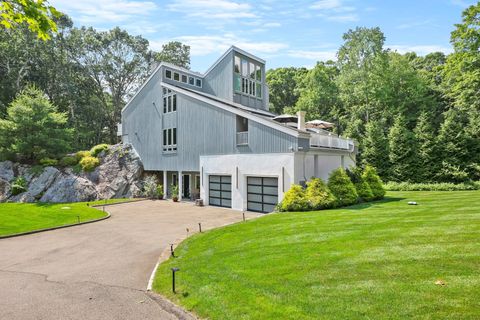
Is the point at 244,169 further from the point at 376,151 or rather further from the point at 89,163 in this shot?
the point at 376,151

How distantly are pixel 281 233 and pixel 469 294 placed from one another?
22.8 feet

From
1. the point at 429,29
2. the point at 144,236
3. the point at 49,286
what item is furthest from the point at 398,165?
the point at 49,286

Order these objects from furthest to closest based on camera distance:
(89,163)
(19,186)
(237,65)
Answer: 1. (89,163)
2. (237,65)
3. (19,186)

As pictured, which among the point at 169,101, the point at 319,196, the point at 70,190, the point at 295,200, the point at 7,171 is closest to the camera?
the point at 295,200

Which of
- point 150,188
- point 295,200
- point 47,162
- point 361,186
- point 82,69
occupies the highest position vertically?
point 82,69

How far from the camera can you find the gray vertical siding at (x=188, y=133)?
21.1m

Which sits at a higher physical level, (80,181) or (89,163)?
Answer: (89,163)

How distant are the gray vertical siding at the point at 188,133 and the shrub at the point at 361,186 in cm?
574

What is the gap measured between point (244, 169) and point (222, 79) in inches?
528

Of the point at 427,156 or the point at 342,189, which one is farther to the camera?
the point at 427,156

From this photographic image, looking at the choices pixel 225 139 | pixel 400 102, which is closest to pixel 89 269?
pixel 225 139

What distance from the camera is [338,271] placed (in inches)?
296

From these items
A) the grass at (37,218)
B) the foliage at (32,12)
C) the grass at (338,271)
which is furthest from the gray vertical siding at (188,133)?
the foliage at (32,12)

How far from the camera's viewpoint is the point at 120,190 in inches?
1206
